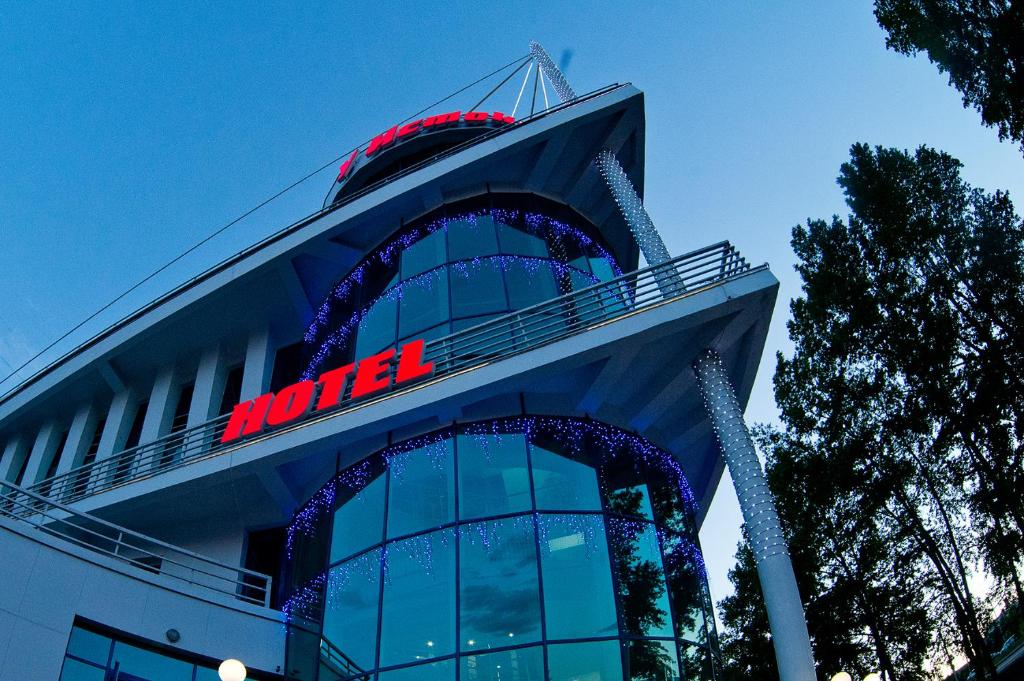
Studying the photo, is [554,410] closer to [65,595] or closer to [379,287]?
[379,287]

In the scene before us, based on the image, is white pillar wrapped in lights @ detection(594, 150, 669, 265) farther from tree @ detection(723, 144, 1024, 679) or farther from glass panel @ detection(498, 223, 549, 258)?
tree @ detection(723, 144, 1024, 679)

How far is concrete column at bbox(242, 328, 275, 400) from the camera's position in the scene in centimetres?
2066

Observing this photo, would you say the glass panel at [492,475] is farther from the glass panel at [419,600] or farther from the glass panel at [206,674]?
the glass panel at [206,674]

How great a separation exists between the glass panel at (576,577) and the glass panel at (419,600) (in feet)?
5.74

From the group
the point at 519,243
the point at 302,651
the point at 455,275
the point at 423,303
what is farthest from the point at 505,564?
Result: the point at 519,243

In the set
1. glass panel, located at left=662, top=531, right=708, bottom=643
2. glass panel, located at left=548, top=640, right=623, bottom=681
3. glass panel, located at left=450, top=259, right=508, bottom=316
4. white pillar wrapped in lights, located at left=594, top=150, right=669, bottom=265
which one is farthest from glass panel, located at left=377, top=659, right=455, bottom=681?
white pillar wrapped in lights, located at left=594, top=150, right=669, bottom=265

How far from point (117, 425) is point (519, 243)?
45.6 ft

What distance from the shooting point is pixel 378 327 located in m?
18.5

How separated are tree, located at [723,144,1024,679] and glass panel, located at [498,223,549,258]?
325 inches

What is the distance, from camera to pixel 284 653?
14.9 m

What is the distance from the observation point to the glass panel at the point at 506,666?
481 inches

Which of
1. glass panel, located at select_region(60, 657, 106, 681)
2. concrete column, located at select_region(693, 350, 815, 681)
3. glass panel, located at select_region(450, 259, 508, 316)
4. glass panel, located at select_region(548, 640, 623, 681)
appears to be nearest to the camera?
concrete column, located at select_region(693, 350, 815, 681)

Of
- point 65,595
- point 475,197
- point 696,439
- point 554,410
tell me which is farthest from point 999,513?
point 65,595

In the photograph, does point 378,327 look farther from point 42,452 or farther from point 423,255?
point 42,452
